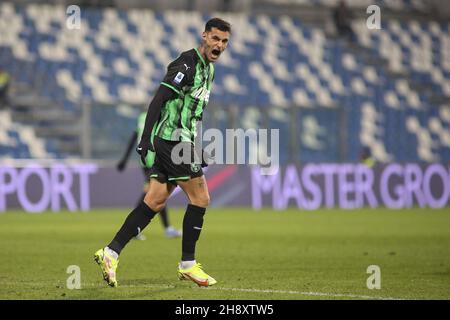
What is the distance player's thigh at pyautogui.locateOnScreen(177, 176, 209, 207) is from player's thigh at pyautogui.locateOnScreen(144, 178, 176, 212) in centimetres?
13

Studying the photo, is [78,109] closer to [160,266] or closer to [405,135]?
[405,135]

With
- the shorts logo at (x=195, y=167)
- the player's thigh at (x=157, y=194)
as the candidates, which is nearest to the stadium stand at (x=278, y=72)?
the player's thigh at (x=157, y=194)

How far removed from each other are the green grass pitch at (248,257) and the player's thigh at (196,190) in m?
0.69

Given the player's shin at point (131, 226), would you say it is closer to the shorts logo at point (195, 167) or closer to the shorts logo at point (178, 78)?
the shorts logo at point (195, 167)

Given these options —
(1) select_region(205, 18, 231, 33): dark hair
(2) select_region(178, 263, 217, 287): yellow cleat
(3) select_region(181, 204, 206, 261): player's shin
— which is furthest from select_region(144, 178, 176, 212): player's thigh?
(1) select_region(205, 18, 231, 33): dark hair

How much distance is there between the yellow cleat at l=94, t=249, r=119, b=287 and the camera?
7336 millimetres

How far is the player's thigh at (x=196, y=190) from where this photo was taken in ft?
25.4

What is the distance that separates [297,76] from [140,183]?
7.39 m

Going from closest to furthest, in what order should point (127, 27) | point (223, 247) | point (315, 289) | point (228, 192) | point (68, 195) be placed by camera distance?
point (315, 289) → point (223, 247) → point (68, 195) → point (228, 192) → point (127, 27)

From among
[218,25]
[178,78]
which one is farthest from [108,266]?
[218,25]

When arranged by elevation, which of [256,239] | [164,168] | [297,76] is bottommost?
[256,239]

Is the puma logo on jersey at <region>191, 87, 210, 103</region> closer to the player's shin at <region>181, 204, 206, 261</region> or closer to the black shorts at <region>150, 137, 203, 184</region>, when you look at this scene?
the black shorts at <region>150, 137, 203, 184</region>

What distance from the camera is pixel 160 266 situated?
9516 millimetres

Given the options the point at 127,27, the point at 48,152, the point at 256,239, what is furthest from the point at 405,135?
the point at 256,239
